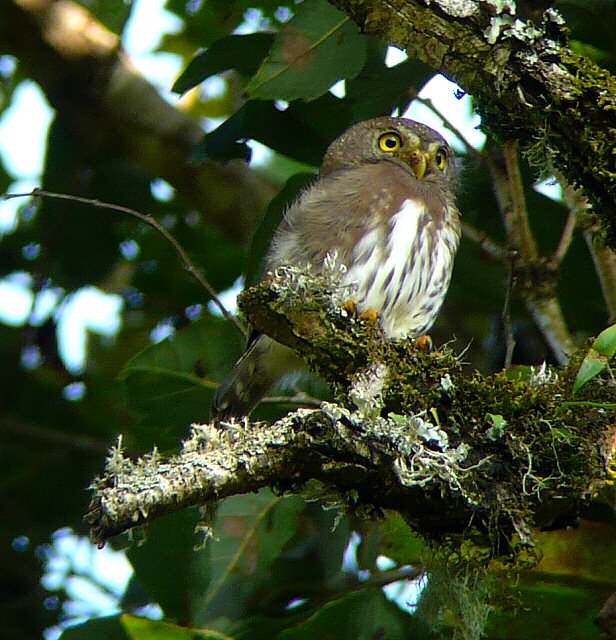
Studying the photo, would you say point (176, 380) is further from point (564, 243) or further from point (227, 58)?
point (564, 243)

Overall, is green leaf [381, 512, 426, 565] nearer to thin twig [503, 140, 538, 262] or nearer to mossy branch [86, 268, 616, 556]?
mossy branch [86, 268, 616, 556]

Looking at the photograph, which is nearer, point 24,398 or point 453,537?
point 453,537

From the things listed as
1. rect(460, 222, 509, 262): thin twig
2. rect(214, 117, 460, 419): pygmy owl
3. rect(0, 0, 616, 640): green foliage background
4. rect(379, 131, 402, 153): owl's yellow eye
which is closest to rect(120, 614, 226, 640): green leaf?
rect(0, 0, 616, 640): green foliage background

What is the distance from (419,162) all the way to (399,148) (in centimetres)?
16

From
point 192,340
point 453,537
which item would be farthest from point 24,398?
point 453,537

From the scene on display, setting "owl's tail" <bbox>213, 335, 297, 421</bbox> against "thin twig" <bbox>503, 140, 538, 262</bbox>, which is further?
"owl's tail" <bbox>213, 335, 297, 421</bbox>

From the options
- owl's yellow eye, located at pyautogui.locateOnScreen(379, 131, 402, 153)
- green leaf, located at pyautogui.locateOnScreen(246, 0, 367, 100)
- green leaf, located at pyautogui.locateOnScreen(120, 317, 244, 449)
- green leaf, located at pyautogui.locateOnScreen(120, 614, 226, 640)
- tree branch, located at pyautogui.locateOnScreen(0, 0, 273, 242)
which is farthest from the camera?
tree branch, located at pyautogui.locateOnScreen(0, 0, 273, 242)

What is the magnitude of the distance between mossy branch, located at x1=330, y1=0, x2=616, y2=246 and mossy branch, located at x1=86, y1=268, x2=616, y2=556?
494 millimetres

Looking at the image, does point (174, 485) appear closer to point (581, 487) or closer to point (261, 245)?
point (581, 487)

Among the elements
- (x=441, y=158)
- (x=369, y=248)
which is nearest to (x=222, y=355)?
(x=369, y=248)

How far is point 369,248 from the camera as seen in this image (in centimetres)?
367

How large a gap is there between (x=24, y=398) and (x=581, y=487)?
3.02 metres

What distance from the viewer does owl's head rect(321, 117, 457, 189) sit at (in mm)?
4344

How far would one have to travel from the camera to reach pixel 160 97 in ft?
17.5
